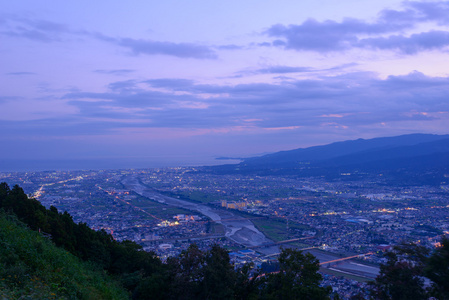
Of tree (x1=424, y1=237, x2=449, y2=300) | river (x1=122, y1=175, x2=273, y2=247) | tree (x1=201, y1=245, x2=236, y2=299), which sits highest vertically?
tree (x1=424, y1=237, x2=449, y2=300)

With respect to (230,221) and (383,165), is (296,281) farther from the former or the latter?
(383,165)

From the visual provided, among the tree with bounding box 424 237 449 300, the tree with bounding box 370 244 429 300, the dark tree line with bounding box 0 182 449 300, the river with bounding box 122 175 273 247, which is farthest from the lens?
the river with bounding box 122 175 273 247

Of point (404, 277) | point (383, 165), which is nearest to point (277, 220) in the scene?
point (404, 277)

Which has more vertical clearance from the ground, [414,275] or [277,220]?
[414,275]

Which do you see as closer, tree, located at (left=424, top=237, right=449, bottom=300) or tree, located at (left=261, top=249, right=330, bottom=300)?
tree, located at (left=424, top=237, right=449, bottom=300)

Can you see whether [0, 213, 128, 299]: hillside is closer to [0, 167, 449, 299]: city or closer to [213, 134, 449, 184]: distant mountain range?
[0, 167, 449, 299]: city

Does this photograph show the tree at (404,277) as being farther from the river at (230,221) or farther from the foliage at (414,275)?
the river at (230,221)

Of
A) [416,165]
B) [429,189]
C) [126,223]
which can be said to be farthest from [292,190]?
[416,165]

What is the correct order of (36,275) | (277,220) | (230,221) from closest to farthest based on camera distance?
(36,275) < (230,221) < (277,220)

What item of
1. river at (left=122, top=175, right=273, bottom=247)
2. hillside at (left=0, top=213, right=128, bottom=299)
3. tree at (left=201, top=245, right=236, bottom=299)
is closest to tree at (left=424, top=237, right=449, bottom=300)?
tree at (left=201, top=245, right=236, bottom=299)

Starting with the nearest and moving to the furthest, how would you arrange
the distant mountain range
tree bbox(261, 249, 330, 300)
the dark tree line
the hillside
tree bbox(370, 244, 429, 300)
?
the hillside
the dark tree line
tree bbox(370, 244, 429, 300)
tree bbox(261, 249, 330, 300)
the distant mountain range
